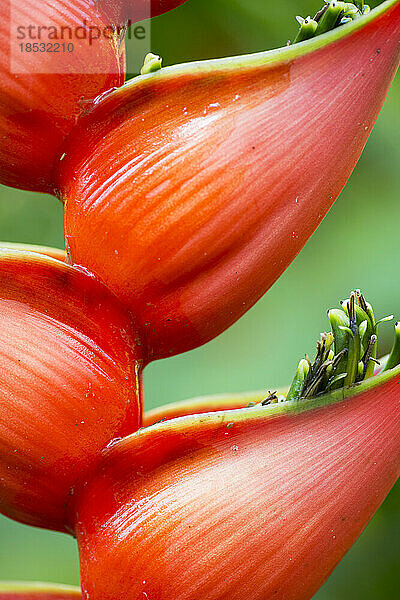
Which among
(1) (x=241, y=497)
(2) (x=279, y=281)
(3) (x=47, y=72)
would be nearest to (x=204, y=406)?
(1) (x=241, y=497)

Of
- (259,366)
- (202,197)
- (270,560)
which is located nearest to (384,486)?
(270,560)

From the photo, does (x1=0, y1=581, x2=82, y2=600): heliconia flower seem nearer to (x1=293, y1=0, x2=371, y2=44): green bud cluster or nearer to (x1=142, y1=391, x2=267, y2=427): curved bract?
(x1=142, y1=391, x2=267, y2=427): curved bract

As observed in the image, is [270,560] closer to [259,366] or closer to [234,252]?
[234,252]

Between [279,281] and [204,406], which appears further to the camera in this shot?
[279,281]

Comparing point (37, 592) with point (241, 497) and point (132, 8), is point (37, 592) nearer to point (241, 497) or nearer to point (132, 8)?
point (241, 497)

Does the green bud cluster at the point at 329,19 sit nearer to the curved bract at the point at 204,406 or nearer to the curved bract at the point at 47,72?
the curved bract at the point at 47,72

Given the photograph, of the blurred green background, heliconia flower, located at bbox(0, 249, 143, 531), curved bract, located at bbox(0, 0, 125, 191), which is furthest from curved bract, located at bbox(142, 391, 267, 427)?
the blurred green background
